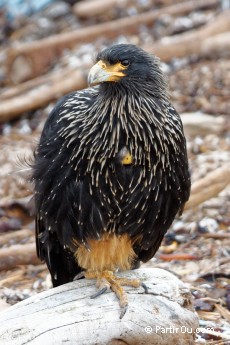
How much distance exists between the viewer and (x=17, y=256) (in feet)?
17.3

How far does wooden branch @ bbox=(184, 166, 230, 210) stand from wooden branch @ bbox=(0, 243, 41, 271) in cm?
120

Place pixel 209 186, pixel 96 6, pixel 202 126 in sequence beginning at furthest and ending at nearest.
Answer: pixel 96 6
pixel 202 126
pixel 209 186

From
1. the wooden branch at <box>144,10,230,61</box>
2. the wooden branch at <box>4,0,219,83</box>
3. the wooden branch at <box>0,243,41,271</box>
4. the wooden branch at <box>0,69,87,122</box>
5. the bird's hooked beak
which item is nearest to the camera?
the bird's hooked beak

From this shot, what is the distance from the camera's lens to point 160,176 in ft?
12.9

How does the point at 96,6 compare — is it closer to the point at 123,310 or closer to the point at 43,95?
the point at 43,95

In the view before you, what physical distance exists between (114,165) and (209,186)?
217 cm

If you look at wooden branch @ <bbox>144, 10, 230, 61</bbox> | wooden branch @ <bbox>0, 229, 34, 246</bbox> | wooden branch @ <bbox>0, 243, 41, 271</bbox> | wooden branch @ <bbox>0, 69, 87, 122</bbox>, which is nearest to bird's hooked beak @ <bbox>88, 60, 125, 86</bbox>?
wooden branch @ <bbox>0, 243, 41, 271</bbox>

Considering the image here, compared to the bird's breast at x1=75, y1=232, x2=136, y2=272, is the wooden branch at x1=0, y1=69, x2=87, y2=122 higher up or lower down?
higher up

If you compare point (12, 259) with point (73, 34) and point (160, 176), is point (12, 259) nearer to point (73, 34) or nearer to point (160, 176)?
point (160, 176)

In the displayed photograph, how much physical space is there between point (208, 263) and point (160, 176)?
1.36 m

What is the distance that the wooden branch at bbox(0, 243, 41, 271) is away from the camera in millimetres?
5285

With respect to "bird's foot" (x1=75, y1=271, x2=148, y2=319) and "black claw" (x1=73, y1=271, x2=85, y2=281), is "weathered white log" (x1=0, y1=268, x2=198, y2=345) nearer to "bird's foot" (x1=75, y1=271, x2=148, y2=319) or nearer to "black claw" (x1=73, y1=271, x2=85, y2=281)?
"bird's foot" (x1=75, y1=271, x2=148, y2=319)

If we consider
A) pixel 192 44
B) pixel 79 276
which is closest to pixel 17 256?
pixel 79 276

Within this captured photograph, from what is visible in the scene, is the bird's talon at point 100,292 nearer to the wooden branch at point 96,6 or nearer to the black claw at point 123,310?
the black claw at point 123,310
